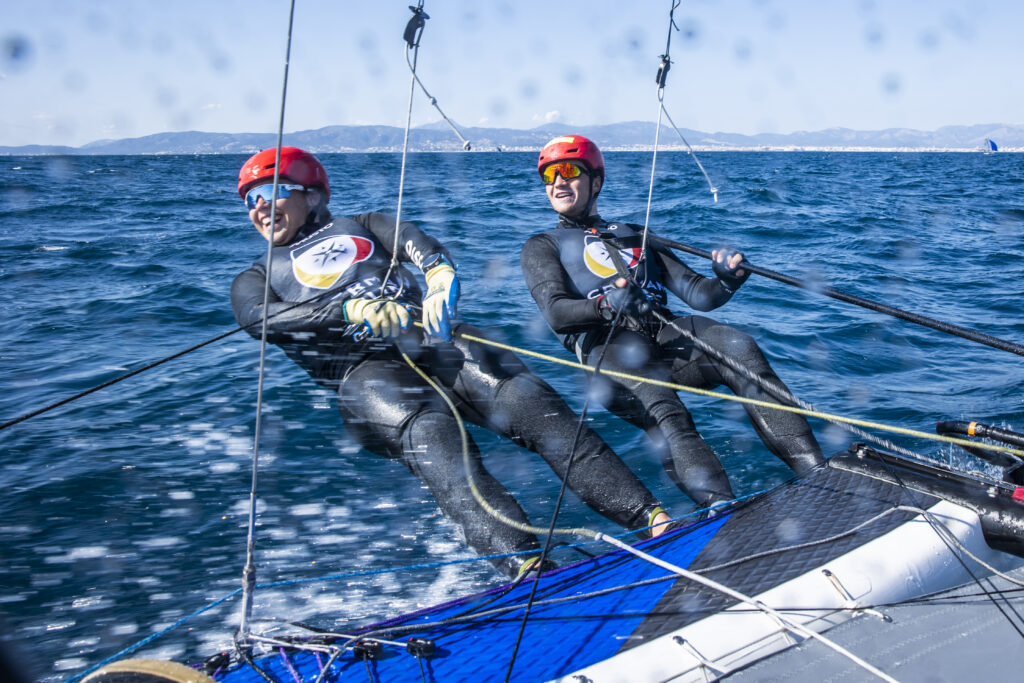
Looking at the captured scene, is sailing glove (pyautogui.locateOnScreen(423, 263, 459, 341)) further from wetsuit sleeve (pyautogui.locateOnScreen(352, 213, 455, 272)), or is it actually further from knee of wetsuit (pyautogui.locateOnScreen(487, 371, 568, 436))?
knee of wetsuit (pyautogui.locateOnScreen(487, 371, 568, 436))

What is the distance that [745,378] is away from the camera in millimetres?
3219

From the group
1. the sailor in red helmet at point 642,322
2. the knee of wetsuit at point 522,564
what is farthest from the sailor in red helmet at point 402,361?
the sailor in red helmet at point 642,322

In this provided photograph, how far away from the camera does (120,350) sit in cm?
546

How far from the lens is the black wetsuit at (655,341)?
3.01 meters

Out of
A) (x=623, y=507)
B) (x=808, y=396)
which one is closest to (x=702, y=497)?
(x=623, y=507)

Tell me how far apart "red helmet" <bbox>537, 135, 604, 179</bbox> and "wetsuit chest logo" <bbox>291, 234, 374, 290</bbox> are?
1.17m

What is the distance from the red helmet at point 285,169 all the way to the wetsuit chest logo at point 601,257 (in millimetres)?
1471

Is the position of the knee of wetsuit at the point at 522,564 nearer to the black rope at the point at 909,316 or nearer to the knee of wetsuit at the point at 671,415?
the knee of wetsuit at the point at 671,415

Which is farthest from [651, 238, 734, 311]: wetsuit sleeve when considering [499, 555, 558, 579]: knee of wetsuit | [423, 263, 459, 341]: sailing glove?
[499, 555, 558, 579]: knee of wetsuit

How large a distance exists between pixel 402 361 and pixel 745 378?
1.62 meters

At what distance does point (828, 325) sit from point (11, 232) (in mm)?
12516

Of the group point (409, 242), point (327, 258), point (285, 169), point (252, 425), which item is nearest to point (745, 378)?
point (409, 242)

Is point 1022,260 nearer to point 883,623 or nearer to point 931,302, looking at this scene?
point 931,302

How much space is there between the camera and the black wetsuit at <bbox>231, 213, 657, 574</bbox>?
8.87 ft
